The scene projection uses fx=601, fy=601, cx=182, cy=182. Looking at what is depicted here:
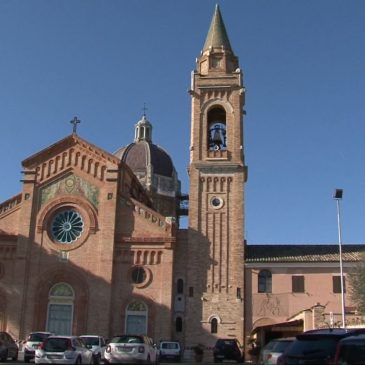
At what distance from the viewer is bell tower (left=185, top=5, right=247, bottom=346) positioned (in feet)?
129

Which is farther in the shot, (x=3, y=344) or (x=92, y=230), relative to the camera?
(x=92, y=230)

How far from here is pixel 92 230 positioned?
4084 cm

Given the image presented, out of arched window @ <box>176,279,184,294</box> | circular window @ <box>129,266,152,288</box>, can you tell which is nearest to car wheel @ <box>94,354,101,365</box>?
circular window @ <box>129,266,152,288</box>

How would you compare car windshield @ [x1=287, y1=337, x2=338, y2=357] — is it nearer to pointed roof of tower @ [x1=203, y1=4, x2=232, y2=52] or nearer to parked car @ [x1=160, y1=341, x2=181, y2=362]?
parked car @ [x1=160, y1=341, x2=181, y2=362]

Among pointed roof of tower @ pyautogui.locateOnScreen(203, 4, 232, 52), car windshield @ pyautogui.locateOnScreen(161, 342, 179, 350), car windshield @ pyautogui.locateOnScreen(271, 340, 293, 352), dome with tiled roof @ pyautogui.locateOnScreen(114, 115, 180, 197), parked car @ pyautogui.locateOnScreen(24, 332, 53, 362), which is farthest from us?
dome with tiled roof @ pyautogui.locateOnScreen(114, 115, 180, 197)

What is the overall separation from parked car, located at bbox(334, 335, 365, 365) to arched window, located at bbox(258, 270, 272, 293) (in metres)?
28.5

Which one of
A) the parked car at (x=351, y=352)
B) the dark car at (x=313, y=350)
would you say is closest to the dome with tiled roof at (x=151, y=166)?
the dark car at (x=313, y=350)

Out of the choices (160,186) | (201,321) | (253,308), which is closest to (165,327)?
(201,321)

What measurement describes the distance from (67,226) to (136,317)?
→ 25.8 feet

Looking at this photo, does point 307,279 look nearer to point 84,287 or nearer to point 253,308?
point 253,308

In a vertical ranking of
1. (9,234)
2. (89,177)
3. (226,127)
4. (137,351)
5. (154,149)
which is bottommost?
(137,351)

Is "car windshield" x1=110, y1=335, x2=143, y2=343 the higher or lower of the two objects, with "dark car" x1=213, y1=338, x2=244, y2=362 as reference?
higher

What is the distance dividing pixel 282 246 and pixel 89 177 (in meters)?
14.7

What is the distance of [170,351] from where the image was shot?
34.9 meters
